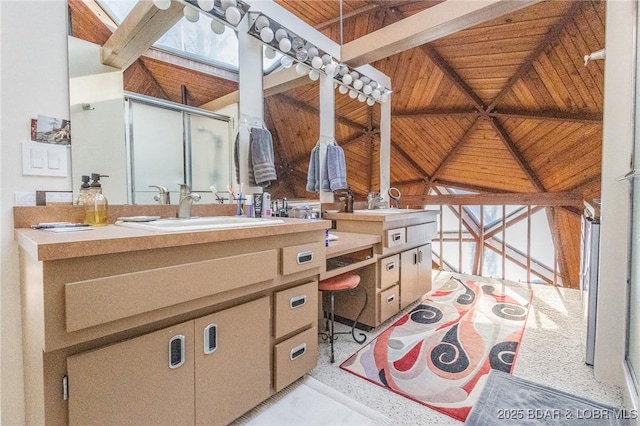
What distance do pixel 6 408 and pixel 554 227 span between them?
6556 mm

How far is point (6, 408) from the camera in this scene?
110 cm

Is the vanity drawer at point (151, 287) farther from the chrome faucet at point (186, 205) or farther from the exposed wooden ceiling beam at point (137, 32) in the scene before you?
the exposed wooden ceiling beam at point (137, 32)

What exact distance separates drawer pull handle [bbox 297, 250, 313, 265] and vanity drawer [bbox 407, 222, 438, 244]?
1250 millimetres

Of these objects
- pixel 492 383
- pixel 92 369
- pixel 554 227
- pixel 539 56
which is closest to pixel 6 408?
pixel 92 369

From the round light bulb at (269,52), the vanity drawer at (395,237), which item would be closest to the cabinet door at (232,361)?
the vanity drawer at (395,237)

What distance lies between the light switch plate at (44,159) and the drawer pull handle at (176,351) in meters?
0.87

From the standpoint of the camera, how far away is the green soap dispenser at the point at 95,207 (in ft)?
4.14

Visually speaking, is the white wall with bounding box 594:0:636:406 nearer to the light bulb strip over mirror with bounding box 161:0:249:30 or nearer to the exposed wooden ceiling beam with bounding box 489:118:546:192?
the light bulb strip over mirror with bounding box 161:0:249:30

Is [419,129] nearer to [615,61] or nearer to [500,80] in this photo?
[500,80]

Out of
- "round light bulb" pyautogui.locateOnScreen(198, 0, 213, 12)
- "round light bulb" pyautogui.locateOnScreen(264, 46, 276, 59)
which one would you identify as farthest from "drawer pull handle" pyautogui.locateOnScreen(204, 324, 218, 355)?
"round light bulb" pyautogui.locateOnScreen(264, 46, 276, 59)

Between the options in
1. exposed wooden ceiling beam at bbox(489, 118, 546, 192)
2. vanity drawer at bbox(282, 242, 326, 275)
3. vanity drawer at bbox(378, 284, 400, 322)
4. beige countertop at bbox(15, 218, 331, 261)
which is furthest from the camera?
exposed wooden ceiling beam at bbox(489, 118, 546, 192)

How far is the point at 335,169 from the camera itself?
2.69 m

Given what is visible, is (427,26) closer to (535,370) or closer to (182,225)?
(182,225)

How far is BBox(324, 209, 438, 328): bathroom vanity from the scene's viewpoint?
2166 mm
